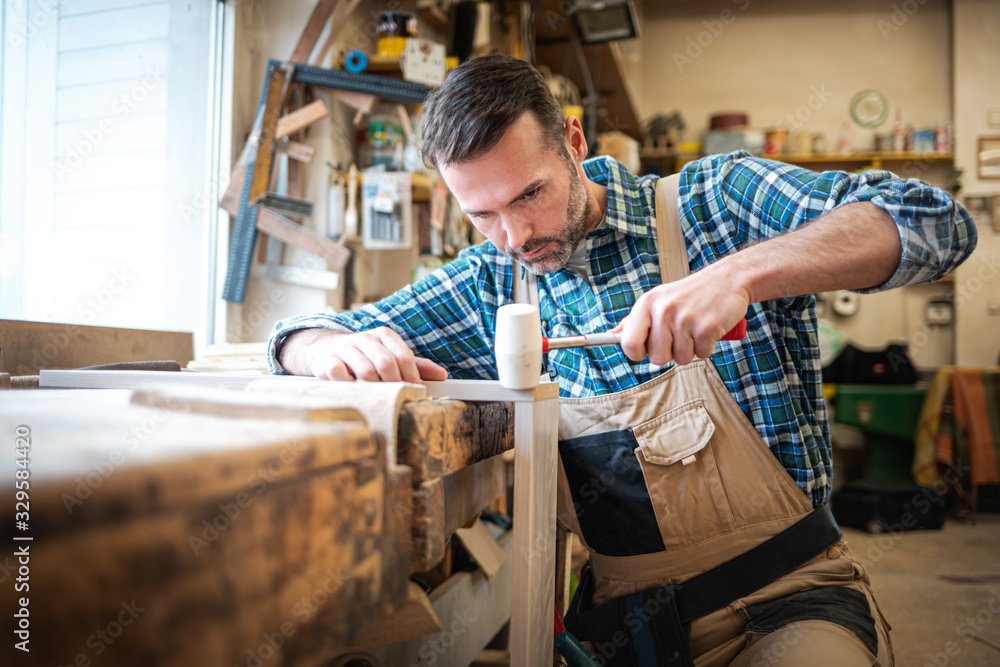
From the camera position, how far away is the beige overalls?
3.81 feet

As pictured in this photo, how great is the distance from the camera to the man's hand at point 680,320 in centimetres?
93

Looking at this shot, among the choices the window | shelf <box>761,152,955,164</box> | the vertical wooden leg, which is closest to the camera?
the vertical wooden leg

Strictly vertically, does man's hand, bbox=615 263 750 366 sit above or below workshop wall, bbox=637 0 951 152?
below

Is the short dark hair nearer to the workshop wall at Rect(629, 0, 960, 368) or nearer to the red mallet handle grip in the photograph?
the red mallet handle grip

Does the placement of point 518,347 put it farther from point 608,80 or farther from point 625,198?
point 608,80

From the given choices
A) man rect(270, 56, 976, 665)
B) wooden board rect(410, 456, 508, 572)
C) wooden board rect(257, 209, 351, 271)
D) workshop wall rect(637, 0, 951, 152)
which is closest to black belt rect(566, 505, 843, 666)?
man rect(270, 56, 976, 665)

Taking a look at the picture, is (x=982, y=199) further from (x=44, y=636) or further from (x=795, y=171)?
(x=44, y=636)

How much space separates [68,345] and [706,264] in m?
1.39

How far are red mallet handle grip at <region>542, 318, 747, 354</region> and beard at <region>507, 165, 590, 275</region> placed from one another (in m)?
0.37

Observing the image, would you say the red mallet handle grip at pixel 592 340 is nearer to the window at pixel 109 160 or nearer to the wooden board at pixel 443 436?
the wooden board at pixel 443 436

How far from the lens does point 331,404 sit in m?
0.60

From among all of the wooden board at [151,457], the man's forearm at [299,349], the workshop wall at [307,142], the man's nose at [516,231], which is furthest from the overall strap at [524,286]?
the workshop wall at [307,142]

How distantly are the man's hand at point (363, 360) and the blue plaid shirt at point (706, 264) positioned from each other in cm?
15

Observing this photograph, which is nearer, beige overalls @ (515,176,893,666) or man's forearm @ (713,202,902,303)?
man's forearm @ (713,202,902,303)
